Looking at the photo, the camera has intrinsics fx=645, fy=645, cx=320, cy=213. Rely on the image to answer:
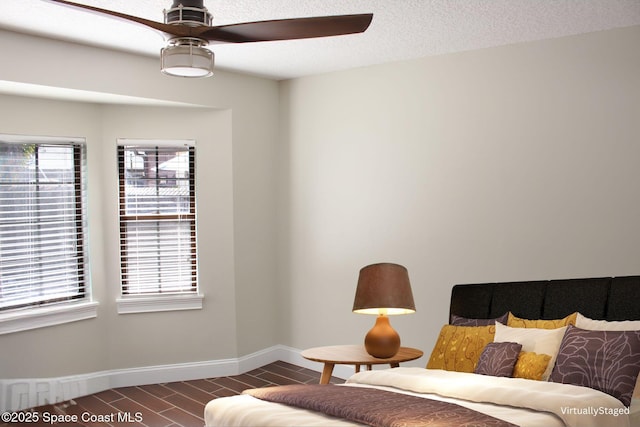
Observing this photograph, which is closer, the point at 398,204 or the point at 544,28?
the point at 544,28

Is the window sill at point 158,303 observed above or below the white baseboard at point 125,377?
above

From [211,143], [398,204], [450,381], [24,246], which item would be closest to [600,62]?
[398,204]

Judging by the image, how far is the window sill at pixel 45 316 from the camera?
179 inches

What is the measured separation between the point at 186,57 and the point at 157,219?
9.94 feet

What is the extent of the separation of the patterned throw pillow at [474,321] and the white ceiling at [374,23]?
5.77ft

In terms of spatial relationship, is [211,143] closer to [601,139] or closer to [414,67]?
[414,67]

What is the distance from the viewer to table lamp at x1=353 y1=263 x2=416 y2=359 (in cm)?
377

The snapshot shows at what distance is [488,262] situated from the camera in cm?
455

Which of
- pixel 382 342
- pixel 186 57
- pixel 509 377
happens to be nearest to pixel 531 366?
pixel 509 377

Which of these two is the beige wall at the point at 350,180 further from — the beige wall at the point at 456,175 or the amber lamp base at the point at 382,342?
the amber lamp base at the point at 382,342

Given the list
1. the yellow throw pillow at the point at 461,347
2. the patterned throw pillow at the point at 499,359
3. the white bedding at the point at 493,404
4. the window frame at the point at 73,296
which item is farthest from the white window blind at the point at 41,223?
the patterned throw pillow at the point at 499,359

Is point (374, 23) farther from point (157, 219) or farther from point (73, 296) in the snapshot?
point (73, 296)

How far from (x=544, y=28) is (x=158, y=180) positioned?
10.3ft

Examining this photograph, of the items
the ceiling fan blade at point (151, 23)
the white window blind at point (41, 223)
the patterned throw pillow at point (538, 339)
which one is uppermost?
the ceiling fan blade at point (151, 23)
